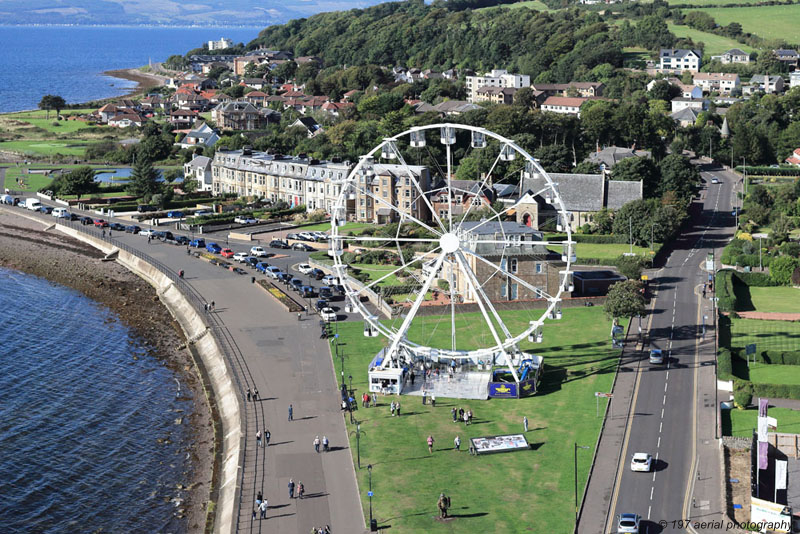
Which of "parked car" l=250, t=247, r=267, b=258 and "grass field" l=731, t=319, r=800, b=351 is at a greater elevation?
"parked car" l=250, t=247, r=267, b=258

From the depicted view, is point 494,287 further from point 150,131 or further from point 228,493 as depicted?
point 150,131

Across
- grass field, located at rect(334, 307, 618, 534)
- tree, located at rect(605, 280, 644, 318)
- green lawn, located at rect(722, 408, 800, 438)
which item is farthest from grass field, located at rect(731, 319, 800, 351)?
green lawn, located at rect(722, 408, 800, 438)

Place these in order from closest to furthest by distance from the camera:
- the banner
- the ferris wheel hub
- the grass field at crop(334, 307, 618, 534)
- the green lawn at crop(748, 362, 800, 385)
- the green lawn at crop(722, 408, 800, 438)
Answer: the grass field at crop(334, 307, 618, 534) < the banner < the green lawn at crop(722, 408, 800, 438) < the ferris wheel hub < the green lawn at crop(748, 362, 800, 385)

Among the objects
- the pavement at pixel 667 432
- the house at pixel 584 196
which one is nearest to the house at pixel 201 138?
the house at pixel 584 196

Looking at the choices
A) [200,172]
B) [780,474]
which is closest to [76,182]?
[200,172]

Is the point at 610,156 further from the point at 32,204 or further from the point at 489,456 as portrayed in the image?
the point at 489,456

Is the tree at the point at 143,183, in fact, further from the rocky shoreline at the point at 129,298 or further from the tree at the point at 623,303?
the tree at the point at 623,303

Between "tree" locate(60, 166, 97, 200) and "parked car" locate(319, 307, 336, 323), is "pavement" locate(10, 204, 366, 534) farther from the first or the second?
"tree" locate(60, 166, 97, 200)
